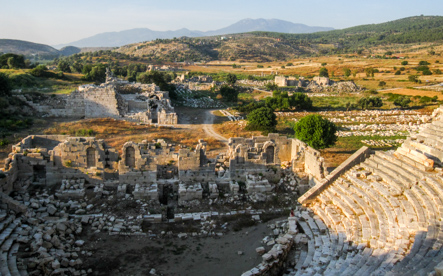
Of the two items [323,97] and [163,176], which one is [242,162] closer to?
[163,176]

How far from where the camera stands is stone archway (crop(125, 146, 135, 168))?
733 inches

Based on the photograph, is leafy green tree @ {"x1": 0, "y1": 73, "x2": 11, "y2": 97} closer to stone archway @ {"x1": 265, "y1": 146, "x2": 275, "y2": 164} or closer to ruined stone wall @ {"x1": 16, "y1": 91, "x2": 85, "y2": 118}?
ruined stone wall @ {"x1": 16, "y1": 91, "x2": 85, "y2": 118}

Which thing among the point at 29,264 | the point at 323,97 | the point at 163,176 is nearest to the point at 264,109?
the point at 163,176

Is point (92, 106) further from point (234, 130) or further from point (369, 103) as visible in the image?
point (369, 103)

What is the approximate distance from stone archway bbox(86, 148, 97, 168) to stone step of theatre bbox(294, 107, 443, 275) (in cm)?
1080

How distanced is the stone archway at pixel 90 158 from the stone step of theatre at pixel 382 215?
1080 centimetres

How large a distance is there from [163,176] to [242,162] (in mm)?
4336

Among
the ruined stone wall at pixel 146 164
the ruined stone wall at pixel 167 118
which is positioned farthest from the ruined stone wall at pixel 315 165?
the ruined stone wall at pixel 167 118

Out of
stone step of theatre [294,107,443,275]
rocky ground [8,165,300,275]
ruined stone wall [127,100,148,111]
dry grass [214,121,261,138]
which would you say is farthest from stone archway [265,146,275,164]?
ruined stone wall [127,100,148,111]

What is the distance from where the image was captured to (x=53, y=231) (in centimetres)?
1383

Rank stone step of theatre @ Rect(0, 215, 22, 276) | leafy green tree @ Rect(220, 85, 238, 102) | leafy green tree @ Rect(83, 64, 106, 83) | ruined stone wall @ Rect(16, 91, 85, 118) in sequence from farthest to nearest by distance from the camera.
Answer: leafy green tree @ Rect(83, 64, 106, 83) < leafy green tree @ Rect(220, 85, 238, 102) < ruined stone wall @ Rect(16, 91, 85, 118) < stone step of theatre @ Rect(0, 215, 22, 276)

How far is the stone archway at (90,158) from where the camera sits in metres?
18.5

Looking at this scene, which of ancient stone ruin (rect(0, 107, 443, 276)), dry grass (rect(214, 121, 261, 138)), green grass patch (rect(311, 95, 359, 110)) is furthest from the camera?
green grass patch (rect(311, 95, 359, 110))

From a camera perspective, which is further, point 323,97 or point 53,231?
point 323,97
